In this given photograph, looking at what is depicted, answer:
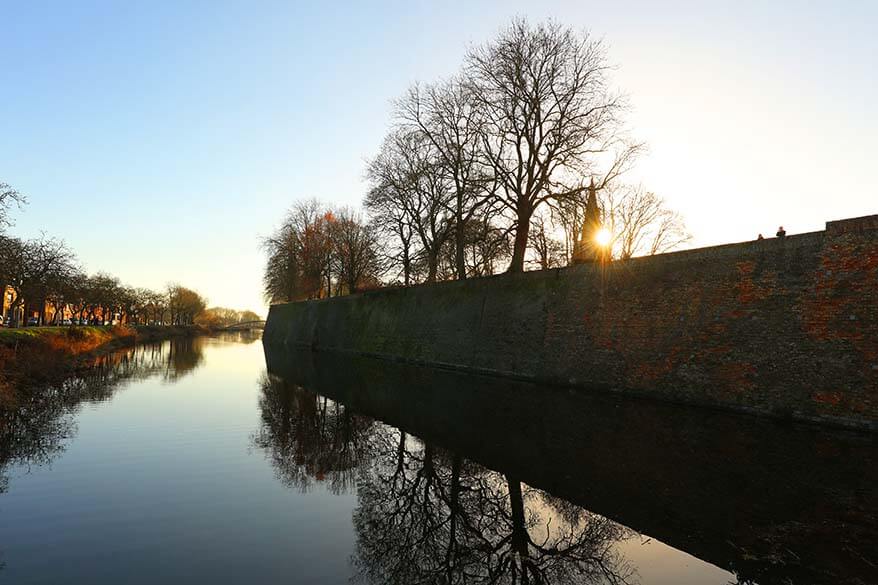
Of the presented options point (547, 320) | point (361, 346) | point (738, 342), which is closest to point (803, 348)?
point (738, 342)

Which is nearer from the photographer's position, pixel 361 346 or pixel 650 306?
pixel 650 306

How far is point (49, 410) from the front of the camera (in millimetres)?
12297

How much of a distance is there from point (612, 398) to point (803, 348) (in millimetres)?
5085

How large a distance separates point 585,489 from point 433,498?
2105 mm

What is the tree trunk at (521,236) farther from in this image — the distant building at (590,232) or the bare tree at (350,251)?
the bare tree at (350,251)

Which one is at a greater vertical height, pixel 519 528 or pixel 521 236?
pixel 521 236

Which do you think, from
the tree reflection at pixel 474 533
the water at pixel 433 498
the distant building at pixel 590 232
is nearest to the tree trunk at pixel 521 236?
the distant building at pixel 590 232

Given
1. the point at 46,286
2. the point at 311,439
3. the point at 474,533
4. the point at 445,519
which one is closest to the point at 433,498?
the point at 445,519

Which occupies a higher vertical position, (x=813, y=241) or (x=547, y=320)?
(x=813, y=241)

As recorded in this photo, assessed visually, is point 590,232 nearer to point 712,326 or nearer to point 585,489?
point 712,326

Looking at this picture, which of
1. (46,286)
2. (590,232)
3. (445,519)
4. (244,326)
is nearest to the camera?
(445,519)

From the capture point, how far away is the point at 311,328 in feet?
140

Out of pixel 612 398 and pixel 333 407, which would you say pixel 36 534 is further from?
pixel 612 398

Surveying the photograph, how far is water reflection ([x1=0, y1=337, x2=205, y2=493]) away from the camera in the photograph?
839 cm
